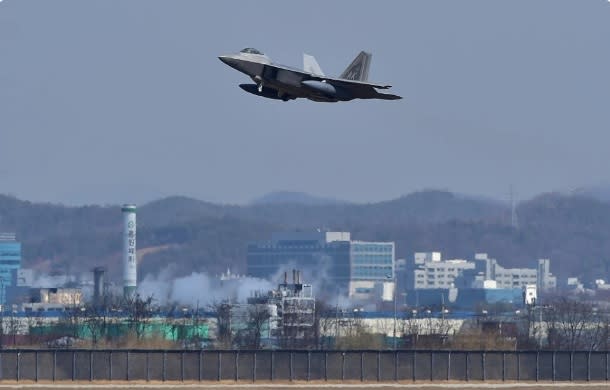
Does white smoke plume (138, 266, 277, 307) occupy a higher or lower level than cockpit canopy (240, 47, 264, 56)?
lower

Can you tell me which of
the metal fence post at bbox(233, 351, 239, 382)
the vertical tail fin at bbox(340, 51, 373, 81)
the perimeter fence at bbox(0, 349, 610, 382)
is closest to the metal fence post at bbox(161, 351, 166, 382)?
the perimeter fence at bbox(0, 349, 610, 382)

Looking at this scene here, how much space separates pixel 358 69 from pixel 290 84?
9555 mm

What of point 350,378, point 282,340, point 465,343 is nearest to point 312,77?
point 350,378

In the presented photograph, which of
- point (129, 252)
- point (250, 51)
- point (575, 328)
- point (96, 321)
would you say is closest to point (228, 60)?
point (250, 51)

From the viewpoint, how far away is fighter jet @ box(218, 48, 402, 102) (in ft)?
211

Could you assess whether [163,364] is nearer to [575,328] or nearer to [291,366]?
[291,366]

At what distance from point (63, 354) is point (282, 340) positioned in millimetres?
40899

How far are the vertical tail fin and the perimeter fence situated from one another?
13.0 m

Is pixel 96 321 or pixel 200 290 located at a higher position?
pixel 200 290

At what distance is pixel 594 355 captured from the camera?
78.7 meters

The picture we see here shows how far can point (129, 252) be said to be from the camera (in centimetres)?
18475

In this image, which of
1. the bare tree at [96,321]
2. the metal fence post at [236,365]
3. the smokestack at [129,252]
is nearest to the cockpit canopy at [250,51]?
the metal fence post at [236,365]

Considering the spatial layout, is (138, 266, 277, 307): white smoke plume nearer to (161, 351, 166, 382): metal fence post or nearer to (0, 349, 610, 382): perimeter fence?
(0, 349, 610, 382): perimeter fence

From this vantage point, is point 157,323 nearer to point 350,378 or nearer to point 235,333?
point 235,333
